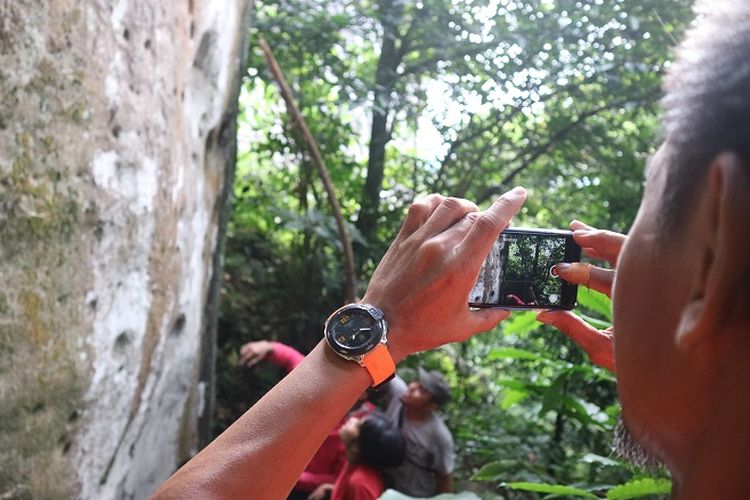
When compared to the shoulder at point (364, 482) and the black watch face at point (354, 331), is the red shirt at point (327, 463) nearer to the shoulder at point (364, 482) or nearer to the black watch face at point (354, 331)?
the shoulder at point (364, 482)

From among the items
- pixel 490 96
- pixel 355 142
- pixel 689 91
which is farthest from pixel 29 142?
pixel 355 142

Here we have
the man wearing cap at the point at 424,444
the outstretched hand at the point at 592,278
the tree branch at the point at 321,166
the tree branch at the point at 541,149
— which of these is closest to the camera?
the outstretched hand at the point at 592,278

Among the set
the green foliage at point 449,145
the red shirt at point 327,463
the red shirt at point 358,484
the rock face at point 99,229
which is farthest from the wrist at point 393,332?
the green foliage at point 449,145

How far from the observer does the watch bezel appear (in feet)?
2.81

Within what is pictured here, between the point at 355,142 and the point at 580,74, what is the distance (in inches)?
61.6

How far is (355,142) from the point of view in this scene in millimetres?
4918

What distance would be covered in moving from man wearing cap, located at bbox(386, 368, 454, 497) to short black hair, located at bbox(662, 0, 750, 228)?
8.40 feet

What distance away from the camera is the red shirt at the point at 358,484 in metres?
2.51

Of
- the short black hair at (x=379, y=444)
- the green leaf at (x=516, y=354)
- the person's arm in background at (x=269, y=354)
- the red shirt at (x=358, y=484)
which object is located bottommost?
the red shirt at (x=358, y=484)

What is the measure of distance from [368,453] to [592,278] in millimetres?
1891

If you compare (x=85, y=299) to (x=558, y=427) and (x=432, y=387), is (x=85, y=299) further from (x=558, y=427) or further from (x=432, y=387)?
(x=558, y=427)

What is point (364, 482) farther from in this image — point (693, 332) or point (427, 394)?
point (693, 332)

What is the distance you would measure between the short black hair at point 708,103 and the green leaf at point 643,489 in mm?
967

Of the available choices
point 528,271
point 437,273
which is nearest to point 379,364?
point 437,273
